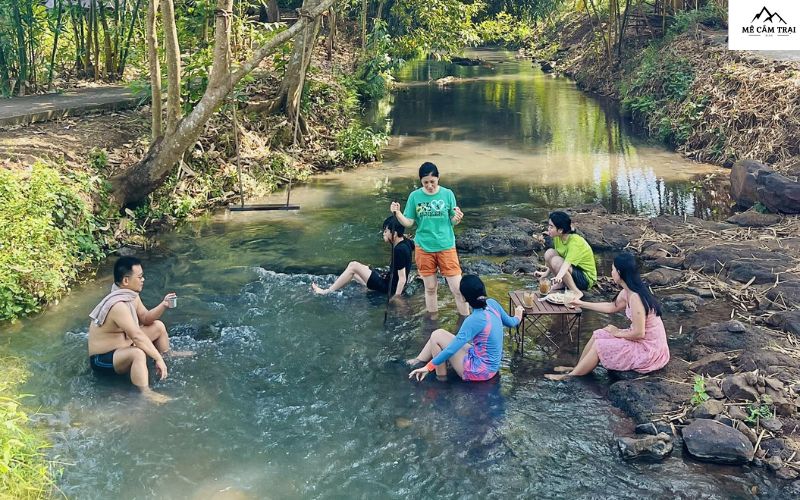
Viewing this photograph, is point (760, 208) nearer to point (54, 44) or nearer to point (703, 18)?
point (54, 44)

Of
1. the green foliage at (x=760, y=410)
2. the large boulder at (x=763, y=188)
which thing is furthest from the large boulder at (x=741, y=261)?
the green foliage at (x=760, y=410)

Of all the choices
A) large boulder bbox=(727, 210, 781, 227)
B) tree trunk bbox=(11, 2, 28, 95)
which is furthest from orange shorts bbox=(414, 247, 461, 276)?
tree trunk bbox=(11, 2, 28, 95)

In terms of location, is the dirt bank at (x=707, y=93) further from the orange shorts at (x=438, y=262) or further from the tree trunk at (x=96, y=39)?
the tree trunk at (x=96, y=39)

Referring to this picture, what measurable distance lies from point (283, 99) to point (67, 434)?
1144 centimetres

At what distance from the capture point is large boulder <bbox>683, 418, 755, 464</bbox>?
5.84 meters

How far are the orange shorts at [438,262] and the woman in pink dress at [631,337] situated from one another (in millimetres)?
1913

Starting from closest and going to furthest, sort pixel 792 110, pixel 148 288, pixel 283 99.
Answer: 1. pixel 148 288
2. pixel 792 110
3. pixel 283 99

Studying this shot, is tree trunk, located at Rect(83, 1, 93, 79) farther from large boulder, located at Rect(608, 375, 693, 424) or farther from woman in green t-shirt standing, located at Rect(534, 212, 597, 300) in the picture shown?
large boulder, located at Rect(608, 375, 693, 424)

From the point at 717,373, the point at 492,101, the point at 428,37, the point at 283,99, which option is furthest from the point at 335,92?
the point at 717,373

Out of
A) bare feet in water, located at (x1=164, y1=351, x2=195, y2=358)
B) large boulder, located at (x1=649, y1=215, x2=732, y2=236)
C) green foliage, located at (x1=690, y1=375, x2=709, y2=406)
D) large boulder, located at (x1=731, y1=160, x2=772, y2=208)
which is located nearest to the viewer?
green foliage, located at (x1=690, y1=375, x2=709, y2=406)

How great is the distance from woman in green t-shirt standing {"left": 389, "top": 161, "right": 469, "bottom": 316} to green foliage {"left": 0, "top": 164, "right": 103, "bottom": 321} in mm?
4289

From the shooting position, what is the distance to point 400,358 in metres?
7.86

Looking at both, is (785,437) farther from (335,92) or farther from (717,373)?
(335,92)

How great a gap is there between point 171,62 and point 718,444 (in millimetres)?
8945
